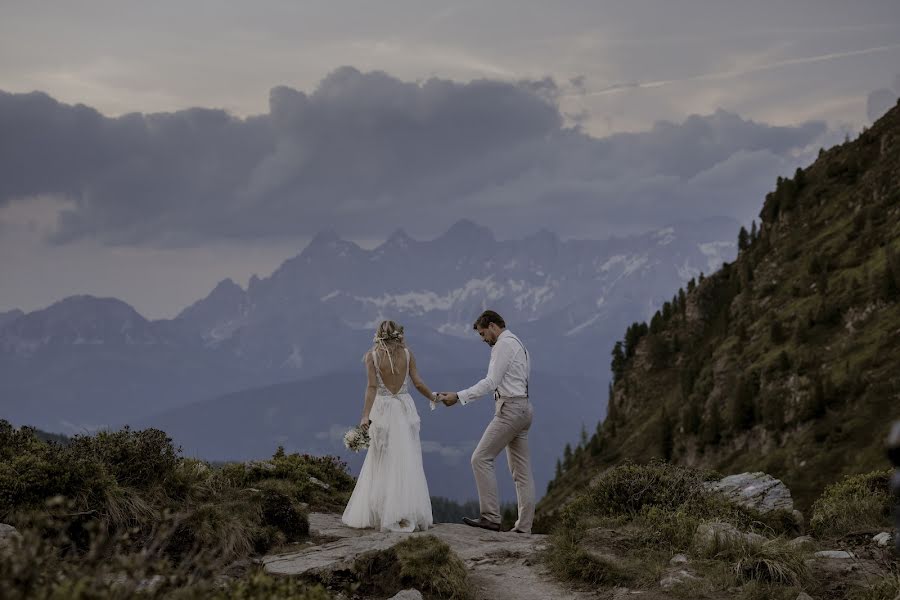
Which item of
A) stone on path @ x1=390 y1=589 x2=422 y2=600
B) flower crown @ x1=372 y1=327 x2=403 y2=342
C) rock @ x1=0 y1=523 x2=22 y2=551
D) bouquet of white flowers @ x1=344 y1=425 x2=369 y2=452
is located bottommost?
stone on path @ x1=390 y1=589 x2=422 y2=600

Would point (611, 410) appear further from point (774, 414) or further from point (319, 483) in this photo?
point (319, 483)

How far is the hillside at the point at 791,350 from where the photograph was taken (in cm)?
4500

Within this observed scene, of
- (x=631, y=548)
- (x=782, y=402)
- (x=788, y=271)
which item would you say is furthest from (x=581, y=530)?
(x=788, y=271)

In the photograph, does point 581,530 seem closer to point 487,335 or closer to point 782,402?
point 487,335

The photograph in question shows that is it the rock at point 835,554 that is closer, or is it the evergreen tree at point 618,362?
the rock at point 835,554

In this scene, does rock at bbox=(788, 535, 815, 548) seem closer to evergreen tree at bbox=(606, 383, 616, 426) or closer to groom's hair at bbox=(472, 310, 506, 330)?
groom's hair at bbox=(472, 310, 506, 330)

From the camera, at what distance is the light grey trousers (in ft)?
44.0

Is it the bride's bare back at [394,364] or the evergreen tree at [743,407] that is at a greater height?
the bride's bare back at [394,364]

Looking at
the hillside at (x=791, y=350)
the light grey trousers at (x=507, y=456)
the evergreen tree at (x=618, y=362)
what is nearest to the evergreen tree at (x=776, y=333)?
the hillside at (x=791, y=350)

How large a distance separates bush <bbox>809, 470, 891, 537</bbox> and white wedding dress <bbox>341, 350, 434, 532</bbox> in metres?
6.46

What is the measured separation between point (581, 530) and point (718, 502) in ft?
8.62

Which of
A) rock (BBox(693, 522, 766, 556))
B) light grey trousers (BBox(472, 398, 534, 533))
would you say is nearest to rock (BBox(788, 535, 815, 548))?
rock (BBox(693, 522, 766, 556))

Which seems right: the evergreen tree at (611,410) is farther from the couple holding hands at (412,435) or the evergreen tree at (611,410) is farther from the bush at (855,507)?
the couple holding hands at (412,435)

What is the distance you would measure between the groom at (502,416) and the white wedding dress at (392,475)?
0.87 meters
